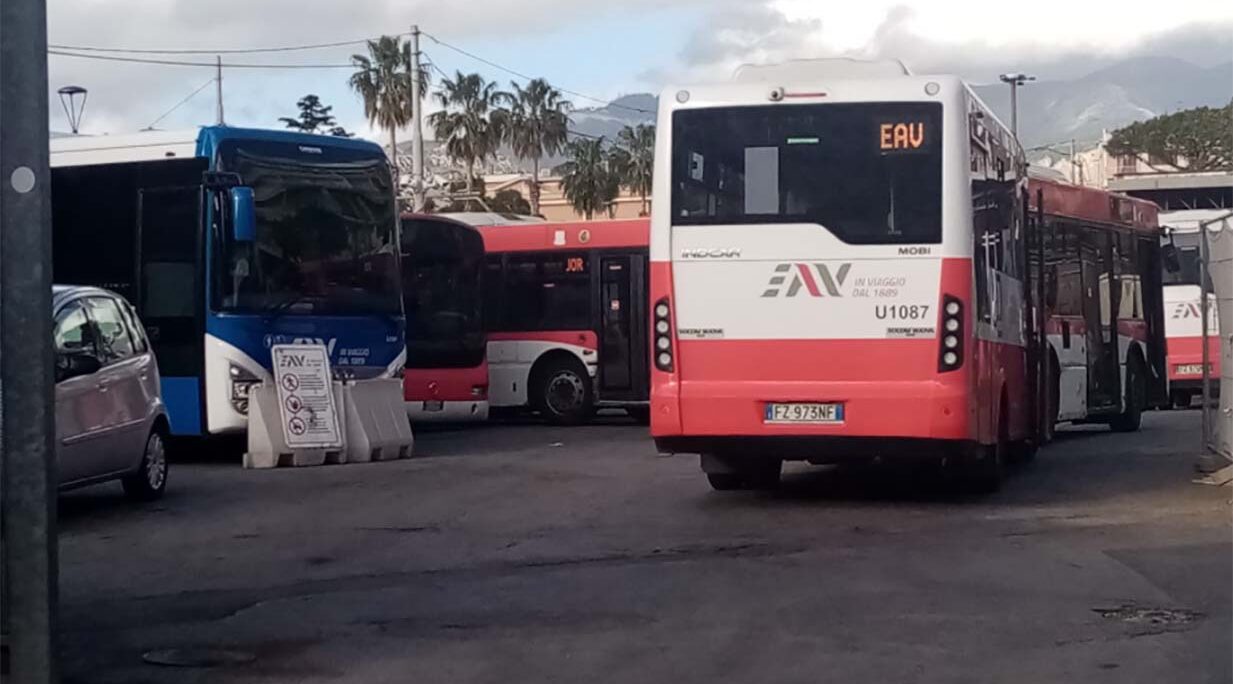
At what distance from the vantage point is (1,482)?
588cm

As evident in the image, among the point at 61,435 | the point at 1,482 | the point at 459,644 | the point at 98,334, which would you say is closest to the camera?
the point at 1,482

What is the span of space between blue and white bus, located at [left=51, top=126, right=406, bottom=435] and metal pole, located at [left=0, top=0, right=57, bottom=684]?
11.8 m

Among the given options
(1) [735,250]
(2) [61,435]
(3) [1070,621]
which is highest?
(1) [735,250]

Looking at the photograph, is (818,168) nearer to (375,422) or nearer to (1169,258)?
(375,422)

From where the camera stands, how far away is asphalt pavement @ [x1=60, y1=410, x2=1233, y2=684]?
7688 millimetres

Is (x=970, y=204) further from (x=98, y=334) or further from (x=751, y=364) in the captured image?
(x=98, y=334)

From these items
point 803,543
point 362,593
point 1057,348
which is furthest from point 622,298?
point 362,593

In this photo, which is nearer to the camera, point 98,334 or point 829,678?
point 829,678

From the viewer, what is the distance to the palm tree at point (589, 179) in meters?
73.6

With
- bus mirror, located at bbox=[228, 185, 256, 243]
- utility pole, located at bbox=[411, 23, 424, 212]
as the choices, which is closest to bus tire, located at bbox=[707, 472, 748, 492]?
bus mirror, located at bbox=[228, 185, 256, 243]

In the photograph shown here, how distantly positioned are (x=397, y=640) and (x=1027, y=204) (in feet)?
36.2

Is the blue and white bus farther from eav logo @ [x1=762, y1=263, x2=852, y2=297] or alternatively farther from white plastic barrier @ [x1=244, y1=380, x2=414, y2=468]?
eav logo @ [x1=762, y1=263, x2=852, y2=297]

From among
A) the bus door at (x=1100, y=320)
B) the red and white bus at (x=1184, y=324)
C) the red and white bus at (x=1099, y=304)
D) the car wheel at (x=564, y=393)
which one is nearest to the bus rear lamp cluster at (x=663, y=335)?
the red and white bus at (x=1099, y=304)

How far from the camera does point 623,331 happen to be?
2553cm
